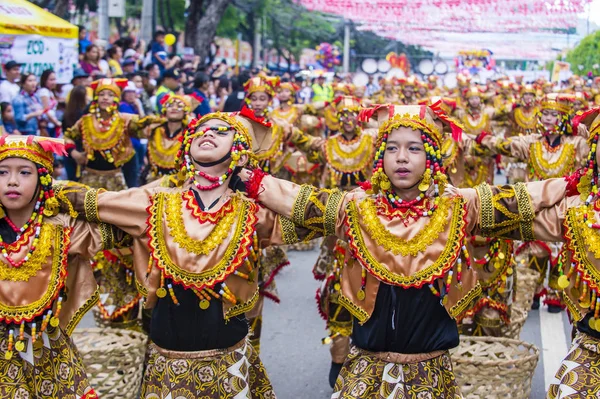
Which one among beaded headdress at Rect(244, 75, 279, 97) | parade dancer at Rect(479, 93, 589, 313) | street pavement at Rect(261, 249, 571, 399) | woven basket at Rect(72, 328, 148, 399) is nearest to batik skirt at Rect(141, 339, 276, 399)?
woven basket at Rect(72, 328, 148, 399)

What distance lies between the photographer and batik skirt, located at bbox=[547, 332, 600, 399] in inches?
135

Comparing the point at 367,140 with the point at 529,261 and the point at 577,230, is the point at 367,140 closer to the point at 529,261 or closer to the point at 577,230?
the point at 529,261

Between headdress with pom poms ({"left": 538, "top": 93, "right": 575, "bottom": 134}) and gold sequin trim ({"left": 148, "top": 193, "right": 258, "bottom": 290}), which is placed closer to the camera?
gold sequin trim ({"left": 148, "top": 193, "right": 258, "bottom": 290})

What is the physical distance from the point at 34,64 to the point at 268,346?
6167mm

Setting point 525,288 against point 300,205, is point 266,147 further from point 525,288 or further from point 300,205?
point 525,288

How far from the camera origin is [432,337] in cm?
363

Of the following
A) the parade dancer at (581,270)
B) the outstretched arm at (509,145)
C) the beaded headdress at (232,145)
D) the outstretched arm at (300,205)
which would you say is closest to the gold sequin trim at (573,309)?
the parade dancer at (581,270)

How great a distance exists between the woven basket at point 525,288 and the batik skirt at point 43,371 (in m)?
3.84

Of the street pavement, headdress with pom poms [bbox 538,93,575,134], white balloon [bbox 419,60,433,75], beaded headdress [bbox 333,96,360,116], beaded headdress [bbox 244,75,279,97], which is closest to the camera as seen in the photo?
the street pavement

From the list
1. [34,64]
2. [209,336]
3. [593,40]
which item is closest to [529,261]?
[209,336]

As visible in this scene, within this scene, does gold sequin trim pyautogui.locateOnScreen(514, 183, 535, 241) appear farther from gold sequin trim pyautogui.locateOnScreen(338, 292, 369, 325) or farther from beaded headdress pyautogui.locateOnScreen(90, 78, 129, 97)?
beaded headdress pyautogui.locateOnScreen(90, 78, 129, 97)

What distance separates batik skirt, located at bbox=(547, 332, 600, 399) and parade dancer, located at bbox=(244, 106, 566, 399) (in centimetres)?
46

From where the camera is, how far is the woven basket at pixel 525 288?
21.7ft

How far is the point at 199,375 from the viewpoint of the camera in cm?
374
